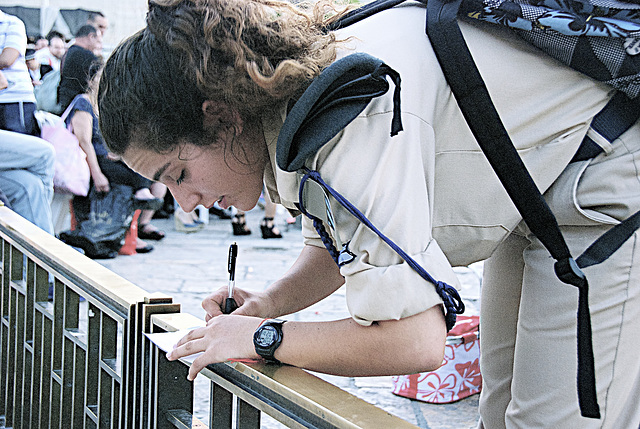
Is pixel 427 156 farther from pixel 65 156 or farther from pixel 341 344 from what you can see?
pixel 65 156

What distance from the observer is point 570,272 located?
1.07m

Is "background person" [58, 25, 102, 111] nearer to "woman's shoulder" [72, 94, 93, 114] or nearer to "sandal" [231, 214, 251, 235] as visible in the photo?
"woman's shoulder" [72, 94, 93, 114]

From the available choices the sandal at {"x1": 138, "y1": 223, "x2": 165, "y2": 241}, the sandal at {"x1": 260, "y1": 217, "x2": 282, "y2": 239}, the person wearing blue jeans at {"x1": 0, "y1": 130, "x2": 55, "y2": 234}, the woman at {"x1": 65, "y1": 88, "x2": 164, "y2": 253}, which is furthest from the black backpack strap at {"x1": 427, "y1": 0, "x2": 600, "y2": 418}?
the sandal at {"x1": 260, "y1": 217, "x2": 282, "y2": 239}

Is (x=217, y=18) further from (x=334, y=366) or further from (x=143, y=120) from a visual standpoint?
(x=334, y=366)

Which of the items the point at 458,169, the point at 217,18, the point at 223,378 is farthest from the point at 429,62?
the point at 223,378

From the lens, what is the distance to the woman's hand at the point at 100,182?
5.23 metres

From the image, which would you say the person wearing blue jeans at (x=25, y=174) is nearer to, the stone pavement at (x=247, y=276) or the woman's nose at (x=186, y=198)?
the stone pavement at (x=247, y=276)

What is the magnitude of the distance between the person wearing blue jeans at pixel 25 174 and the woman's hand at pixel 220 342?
9.70 ft

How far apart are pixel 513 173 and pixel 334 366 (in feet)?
1.30

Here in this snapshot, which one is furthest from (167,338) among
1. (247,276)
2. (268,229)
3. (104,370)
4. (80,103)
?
(268,229)

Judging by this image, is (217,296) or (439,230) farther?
(217,296)

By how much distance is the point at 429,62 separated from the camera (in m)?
1.10

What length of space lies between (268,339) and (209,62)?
1.45ft

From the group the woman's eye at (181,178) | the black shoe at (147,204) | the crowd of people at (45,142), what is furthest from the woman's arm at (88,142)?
the woman's eye at (181,178)
